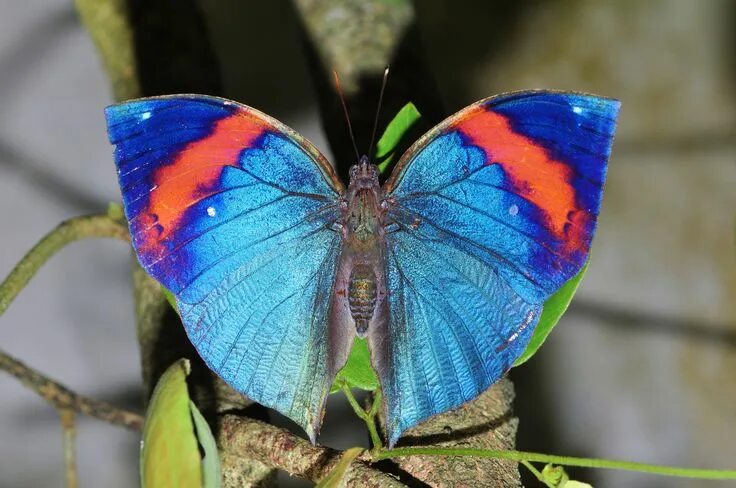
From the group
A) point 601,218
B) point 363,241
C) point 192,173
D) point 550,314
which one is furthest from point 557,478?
point 601,218

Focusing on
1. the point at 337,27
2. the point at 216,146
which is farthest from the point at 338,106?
the point at 216,146

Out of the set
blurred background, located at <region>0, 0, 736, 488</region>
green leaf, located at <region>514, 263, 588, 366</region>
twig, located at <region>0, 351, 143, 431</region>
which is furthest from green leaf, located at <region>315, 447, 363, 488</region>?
blurred background, located at <region>0, 0, 736, 488</region>

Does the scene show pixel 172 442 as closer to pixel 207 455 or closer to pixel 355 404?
pixel 207 455

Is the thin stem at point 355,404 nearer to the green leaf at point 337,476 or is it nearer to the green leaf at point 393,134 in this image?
the green leaf at point 337,476

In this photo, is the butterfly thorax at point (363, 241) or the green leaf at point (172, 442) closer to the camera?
the green leaf at point (172, 442)

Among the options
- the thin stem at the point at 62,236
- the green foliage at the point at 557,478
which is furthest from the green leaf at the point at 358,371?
the thin stem at the point at 62,236

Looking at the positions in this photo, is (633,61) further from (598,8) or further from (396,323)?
(396,323)

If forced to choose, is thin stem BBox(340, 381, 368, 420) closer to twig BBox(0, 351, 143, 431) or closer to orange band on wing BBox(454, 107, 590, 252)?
orange band on wing BBox(454, 107, 590, 252)
